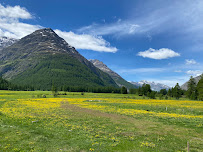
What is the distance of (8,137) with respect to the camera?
18.3 meters

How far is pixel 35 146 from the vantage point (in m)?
16.1

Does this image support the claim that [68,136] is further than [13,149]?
Yes

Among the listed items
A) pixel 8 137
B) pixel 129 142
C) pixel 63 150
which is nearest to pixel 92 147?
pixel 63 150

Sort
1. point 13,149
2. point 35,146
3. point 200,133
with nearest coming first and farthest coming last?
1. point 13,149
2. point 35,146
3. point 200,133

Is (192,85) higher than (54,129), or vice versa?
(192,85)

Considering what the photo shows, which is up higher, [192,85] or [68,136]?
[192,85]

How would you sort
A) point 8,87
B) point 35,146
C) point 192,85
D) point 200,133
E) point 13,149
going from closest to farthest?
point 13,149 → point 35,146 → point 200,133 → point 192,85 → point 8,87

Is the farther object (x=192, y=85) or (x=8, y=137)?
(x=192, y=85)

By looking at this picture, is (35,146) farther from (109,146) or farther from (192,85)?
(192,85)

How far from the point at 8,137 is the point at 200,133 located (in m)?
29.4

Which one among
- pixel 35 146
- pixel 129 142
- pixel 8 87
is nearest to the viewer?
pixel 35 146

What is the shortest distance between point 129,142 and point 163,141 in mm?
4814

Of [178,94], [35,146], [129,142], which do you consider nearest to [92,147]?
[129,142]

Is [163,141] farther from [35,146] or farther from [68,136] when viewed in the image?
[35,146]
